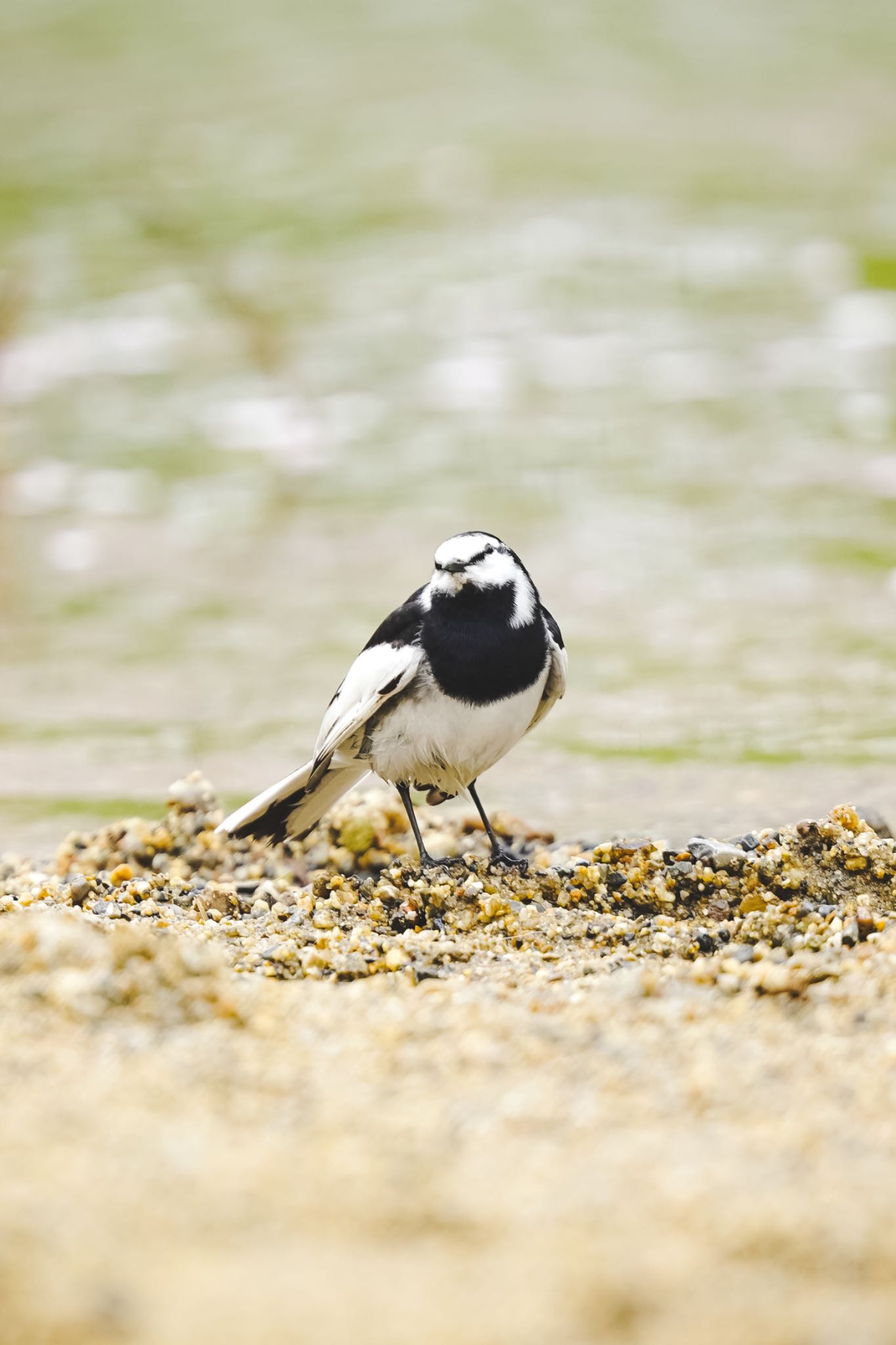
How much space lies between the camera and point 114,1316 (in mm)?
1927

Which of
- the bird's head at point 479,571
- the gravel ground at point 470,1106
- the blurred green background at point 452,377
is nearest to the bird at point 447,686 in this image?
the bird's head at point 479,571

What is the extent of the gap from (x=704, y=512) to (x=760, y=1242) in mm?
8852

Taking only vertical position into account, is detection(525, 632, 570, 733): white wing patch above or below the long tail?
above

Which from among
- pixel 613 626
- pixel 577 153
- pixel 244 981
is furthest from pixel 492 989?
pixel 577 153

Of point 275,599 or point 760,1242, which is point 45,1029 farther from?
point 275,599

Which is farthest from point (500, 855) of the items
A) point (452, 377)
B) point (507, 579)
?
point (452, 377)

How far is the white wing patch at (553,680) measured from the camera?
4.83m

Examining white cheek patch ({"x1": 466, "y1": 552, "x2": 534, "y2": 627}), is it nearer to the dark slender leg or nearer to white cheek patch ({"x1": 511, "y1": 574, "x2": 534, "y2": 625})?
white cheek patch ({"x1": 511, "y1": 574, "x2": 534, "y2": 625})

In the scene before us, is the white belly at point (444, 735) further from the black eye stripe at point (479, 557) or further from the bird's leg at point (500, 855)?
the black eye stripe at point (479, 557)

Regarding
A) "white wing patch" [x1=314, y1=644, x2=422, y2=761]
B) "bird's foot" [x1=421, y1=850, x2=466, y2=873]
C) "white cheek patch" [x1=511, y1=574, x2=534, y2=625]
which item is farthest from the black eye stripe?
"bird's foot" [x1=421, y1=850, x2=466, y2=873]

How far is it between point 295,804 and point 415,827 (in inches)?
16.2

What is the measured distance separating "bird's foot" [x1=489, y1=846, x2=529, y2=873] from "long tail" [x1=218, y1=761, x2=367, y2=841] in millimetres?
533

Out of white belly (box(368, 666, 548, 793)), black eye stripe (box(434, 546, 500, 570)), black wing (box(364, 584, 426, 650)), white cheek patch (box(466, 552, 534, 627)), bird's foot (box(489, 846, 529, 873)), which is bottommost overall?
bird's foot (box(489, 846, 529, 873))

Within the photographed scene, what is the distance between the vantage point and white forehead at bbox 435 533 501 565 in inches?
180
